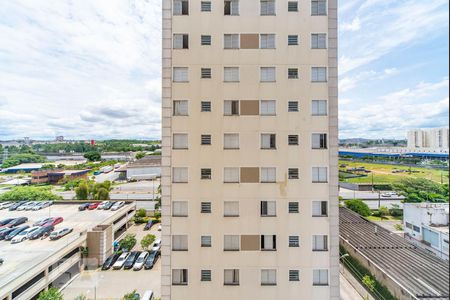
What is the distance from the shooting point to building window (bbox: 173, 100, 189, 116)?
3285 millimetres

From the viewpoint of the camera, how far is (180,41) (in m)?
3.31

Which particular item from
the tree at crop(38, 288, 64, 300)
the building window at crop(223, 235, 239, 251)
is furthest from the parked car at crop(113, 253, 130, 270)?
the building window at crop(223, 235, 239, 251)

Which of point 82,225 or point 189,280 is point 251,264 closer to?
point 189,280

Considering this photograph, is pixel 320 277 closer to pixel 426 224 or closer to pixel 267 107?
pixel 426 224

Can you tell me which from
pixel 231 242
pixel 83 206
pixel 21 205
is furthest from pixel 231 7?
pixel 83 206

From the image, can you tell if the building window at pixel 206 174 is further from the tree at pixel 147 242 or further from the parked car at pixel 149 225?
the parked car at pixel 149 225

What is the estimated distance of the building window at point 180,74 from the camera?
3.29 meters

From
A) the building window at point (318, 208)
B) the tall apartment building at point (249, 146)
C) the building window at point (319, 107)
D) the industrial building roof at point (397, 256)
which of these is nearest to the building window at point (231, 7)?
the tall apartment building at point (249, 146)

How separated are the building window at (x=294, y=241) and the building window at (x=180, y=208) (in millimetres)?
1822

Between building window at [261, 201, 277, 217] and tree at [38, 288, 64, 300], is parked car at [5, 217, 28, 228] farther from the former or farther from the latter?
building window at [261, 201, 277, 217]

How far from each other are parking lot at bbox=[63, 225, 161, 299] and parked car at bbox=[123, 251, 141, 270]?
193mm

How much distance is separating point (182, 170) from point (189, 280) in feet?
6.04

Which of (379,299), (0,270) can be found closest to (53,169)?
(0,270)

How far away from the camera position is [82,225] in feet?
25.9
